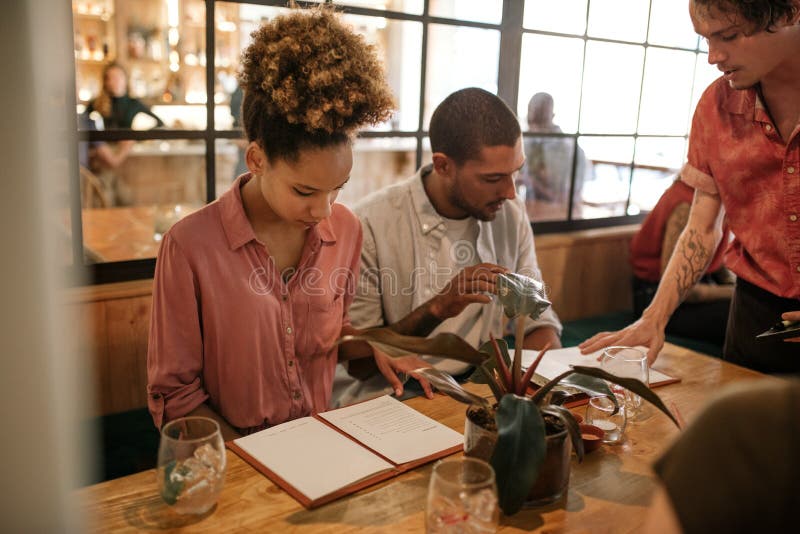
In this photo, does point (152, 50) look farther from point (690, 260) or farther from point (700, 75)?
Answer: point (690, 260)

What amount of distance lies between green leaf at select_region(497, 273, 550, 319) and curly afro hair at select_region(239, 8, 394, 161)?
491 millimetres

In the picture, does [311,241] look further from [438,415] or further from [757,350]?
[757,350]

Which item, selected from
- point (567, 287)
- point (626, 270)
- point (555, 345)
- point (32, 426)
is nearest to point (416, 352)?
point (32, 426)

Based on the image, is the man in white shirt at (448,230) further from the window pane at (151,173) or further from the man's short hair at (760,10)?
the window pane at (151,173)

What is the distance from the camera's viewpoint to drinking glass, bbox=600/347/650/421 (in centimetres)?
135

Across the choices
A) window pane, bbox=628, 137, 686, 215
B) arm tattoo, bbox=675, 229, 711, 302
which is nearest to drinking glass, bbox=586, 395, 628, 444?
arm tattoo, bbox=675, 229, 711, 302

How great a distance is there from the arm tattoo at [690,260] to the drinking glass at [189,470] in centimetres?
134

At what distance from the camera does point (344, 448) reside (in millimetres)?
1229

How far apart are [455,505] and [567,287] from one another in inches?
119

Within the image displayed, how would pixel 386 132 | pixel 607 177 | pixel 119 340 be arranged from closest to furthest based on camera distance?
pixel 119 340 < pixel 386 132 < pixel 607 177

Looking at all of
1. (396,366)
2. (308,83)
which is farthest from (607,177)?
(308,83)

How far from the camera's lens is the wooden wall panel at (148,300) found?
245cm

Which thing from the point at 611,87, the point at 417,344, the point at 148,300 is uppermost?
the point at 611,87

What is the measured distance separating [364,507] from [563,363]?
2.54ft
